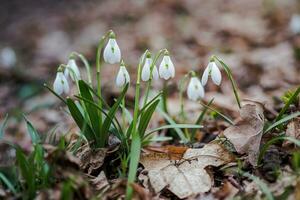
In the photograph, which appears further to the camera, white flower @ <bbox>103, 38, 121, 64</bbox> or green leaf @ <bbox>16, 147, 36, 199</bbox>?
white flower @ <bbox>103, 38, 121, 64</bbox>

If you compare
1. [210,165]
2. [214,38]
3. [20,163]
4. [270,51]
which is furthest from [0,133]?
[214,38]

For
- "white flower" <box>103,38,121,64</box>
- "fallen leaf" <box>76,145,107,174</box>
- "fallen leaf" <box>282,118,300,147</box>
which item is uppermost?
"white flower" <box>103,38,121,64</box>

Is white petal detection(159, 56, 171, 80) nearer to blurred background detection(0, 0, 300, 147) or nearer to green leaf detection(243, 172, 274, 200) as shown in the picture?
green leaf detection(243, 172, 274, 200)

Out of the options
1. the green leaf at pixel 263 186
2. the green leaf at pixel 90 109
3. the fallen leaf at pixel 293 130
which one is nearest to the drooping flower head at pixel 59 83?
the green leaf at pixel 90 109

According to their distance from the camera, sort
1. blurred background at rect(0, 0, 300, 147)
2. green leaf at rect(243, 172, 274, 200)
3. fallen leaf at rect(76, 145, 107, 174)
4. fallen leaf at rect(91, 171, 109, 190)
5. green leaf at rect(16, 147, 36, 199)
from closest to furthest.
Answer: green leaf at rect(243, 172, 274, 200) → green leaf at rect(16, 147, 36, 199) → fallen leaf at rect(91, 171, 109, 190) → fallen leaf at rect(76, 145, 107, 174) → blurred background at rect(0, 0, 300, 147)

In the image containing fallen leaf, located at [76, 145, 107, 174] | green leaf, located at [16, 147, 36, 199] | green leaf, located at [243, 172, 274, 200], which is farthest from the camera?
fallen leaf, located at [76, 145, 107, 174]

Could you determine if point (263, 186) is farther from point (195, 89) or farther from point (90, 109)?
point (90, 109)

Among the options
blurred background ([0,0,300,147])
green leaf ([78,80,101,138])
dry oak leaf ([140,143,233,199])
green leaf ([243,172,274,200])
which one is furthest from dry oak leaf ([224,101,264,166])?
blurred background ([0,0,300,147])
